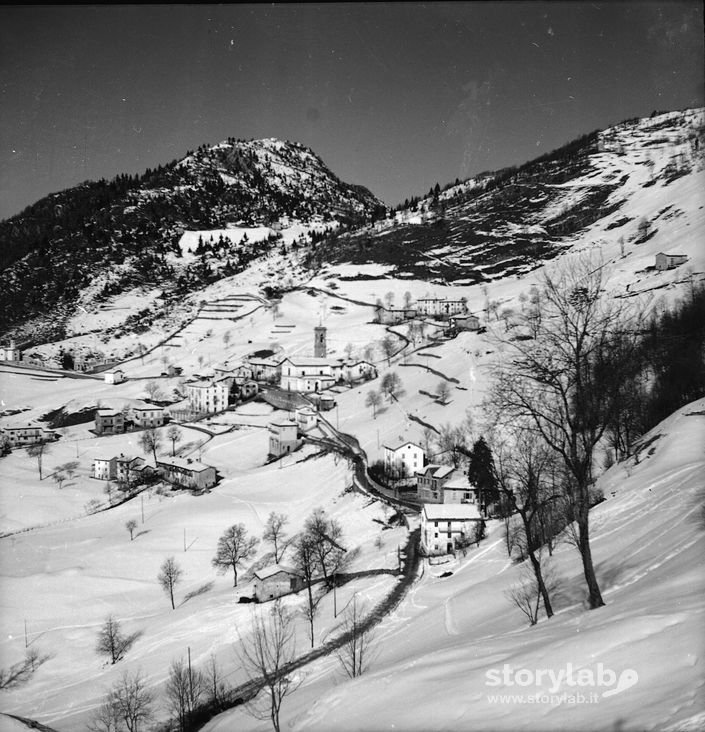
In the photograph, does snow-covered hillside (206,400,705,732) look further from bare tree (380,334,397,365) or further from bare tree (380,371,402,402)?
bare tree (380,334,397,365)

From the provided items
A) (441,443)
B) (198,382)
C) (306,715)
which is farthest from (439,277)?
(306,715)

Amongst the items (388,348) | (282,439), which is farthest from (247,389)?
(282,439)

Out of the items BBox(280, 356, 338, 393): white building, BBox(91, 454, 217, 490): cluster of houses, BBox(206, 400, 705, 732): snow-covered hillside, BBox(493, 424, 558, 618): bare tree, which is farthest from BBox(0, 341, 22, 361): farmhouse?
BBox(493, 424, 558, 618): bare tree

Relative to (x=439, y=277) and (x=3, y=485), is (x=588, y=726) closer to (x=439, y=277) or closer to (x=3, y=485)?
(x=3, y=485)

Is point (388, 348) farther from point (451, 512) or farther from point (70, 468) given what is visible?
point (451, 512)

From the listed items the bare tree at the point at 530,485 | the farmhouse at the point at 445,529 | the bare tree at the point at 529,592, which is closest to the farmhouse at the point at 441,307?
the farmhouse at the point at 445,529

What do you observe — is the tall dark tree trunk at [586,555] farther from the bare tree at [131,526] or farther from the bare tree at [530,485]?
the bare tree at [131,526]
